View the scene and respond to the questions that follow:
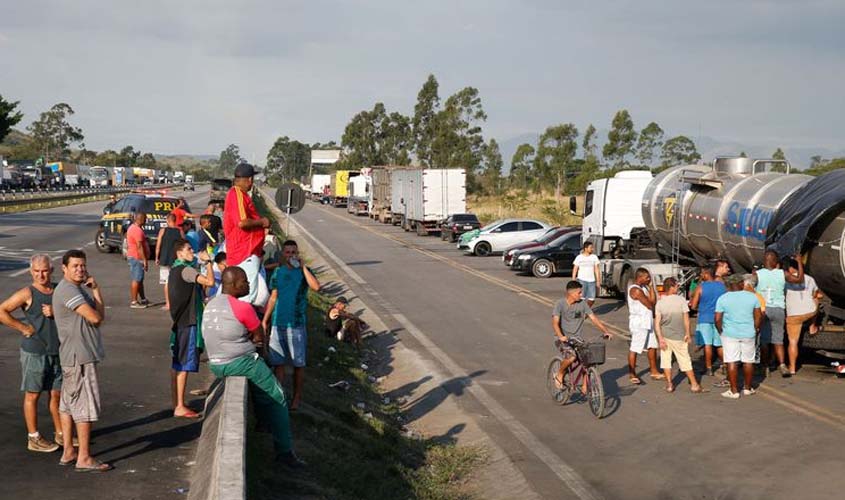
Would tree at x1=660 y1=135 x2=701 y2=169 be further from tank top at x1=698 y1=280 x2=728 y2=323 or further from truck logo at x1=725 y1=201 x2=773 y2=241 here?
tank top at x1=698 y1=280 x2=728 y2=323

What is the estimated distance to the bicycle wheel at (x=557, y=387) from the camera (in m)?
13.1

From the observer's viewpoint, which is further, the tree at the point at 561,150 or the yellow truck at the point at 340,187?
the yellow truck at the point at 340,187

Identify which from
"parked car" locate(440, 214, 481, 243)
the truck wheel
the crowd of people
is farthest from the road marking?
the truck wheel

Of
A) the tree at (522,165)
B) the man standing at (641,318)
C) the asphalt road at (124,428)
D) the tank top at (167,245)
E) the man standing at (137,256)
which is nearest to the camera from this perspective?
the asphalt road at (124,428)

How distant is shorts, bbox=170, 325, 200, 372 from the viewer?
10047 mm

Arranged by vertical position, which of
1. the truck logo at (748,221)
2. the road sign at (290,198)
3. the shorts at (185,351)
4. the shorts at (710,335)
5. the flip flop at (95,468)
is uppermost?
the road sign at (290,198)

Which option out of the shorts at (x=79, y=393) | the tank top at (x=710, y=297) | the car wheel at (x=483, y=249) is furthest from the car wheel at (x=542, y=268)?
the shorts at (x=79, y=393)

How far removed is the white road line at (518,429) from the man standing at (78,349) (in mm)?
4427

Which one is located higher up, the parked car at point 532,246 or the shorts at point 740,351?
the shorts at point 740,351

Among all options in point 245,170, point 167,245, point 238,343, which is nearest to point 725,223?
point 167,245

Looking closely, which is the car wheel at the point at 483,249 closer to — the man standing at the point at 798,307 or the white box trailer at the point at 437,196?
the white box trailer at the point at 437,196

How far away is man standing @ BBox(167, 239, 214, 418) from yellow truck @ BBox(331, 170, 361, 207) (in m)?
82.6

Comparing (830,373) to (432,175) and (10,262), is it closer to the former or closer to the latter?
(10,262)

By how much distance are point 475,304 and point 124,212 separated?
489 inches
